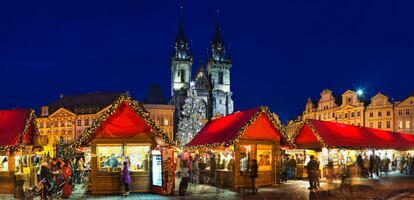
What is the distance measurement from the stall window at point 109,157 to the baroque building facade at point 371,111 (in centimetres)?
5359

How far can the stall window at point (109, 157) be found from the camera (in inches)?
860

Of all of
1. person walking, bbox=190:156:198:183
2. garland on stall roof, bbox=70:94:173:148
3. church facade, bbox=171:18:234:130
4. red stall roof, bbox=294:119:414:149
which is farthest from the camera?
church facade, bbox=171:18:234:130

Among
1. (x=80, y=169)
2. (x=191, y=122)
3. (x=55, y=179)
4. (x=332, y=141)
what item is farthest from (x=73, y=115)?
(x=55, y=179)

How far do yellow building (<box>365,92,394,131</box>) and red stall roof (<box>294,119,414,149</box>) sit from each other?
41.7 metres

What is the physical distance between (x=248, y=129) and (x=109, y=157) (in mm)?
7086

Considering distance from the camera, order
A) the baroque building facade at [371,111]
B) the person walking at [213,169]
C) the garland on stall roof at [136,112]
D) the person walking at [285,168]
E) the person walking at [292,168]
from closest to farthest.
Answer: the garland on stall roof at [136,112], the person walking at [213,169], the person walking at [285,168], the person walking at [292,168], the baroque building facade at [371,111]

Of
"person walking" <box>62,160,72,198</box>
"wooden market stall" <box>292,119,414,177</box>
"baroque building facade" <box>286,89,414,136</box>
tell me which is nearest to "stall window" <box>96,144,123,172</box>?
"person walking" <box>62,160,72,198</box>

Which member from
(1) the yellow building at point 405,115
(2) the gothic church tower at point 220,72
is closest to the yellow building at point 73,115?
(2) the gothic church tower at point 220,72

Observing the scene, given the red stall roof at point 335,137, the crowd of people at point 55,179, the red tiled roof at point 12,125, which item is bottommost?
the crowd of people at point 55,179

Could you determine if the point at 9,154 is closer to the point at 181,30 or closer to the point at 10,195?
the point at 10,195

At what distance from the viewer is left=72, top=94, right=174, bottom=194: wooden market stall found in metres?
21.5

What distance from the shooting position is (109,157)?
2200 cm

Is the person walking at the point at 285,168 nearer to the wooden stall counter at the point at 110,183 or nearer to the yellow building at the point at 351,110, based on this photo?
the wooden stall counter at the point at 110,183

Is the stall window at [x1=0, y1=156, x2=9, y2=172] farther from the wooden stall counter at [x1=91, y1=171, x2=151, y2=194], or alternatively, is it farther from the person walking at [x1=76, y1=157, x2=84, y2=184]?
the person walking at [x1=76, y1=157, x2=84, y2=184]
